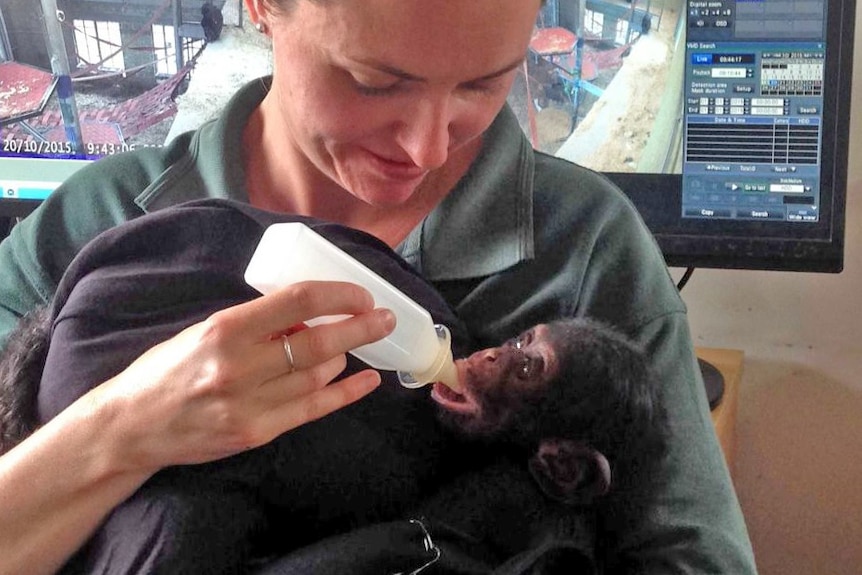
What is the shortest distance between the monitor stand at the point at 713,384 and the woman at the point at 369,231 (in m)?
0.32

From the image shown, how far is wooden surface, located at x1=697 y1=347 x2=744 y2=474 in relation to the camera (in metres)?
1.20

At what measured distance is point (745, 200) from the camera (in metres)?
1.16

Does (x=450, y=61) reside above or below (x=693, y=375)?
above

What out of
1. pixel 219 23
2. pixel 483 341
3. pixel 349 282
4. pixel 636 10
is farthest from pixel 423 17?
pixel 219 23

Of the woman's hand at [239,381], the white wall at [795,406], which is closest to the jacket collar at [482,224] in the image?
the woman's hand at [239,381]

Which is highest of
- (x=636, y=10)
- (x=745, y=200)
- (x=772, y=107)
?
(x=636, y=10)

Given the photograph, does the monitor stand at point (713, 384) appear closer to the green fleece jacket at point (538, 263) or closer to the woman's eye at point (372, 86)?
the green fleece jacket at point (538, 263)

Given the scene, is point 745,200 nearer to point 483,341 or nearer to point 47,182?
point 483,341

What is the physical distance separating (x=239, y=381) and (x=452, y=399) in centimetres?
26

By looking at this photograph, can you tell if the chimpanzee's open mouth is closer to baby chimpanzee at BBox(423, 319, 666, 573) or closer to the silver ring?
baby chimpanzee at BBox(423, 319, 666, 573)

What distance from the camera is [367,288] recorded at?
2.37 feet

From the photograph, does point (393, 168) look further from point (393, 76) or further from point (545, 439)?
point (545, 439)

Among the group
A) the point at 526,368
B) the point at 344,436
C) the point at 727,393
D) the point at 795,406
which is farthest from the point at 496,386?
the point at 795,406

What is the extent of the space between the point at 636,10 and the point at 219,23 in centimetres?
55
